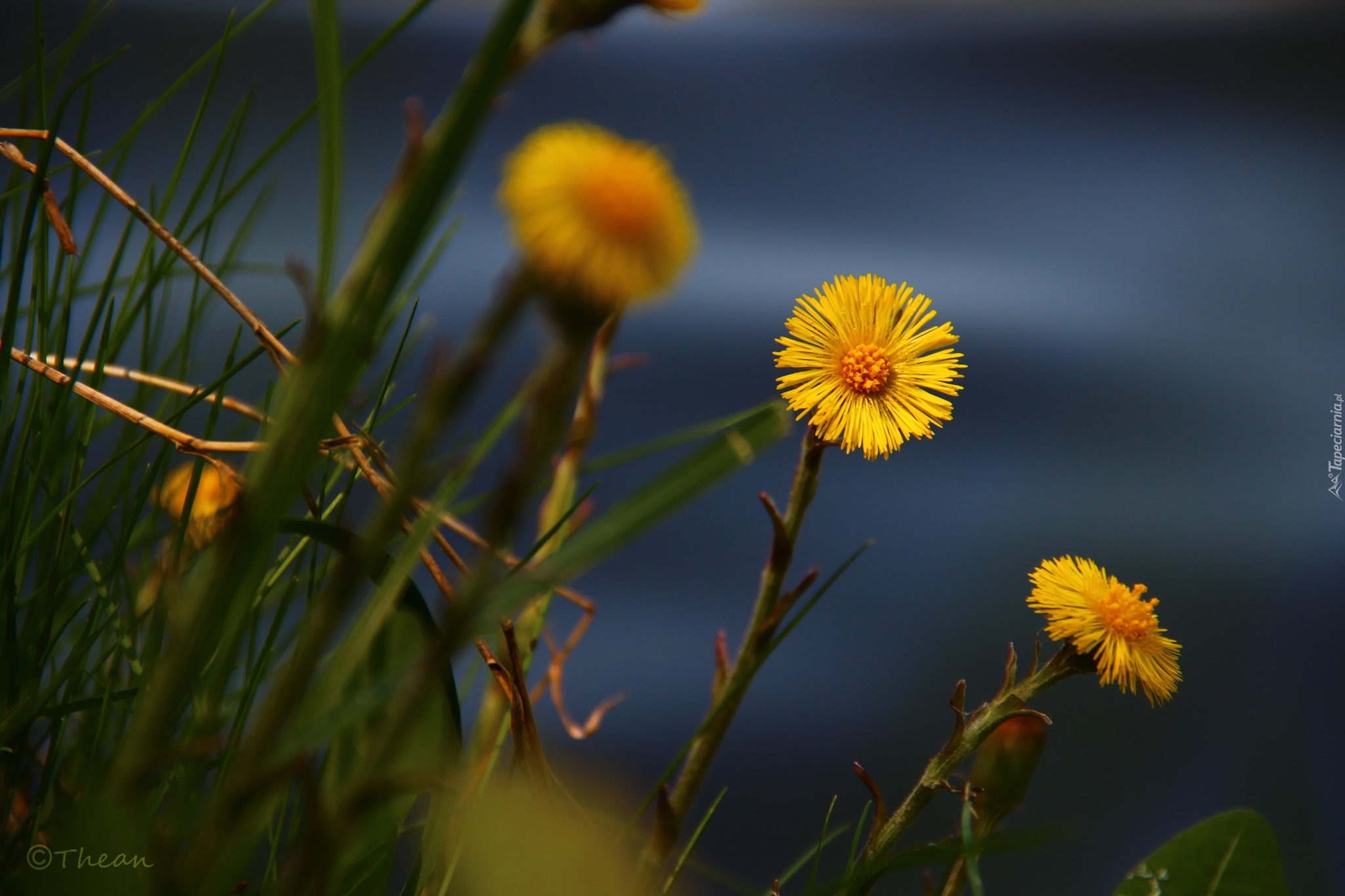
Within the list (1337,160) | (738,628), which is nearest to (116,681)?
(738,628)

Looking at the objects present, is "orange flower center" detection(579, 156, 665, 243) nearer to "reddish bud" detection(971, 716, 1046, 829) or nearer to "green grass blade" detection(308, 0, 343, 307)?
"green grass blade" detection(308, 0, 343, 307)

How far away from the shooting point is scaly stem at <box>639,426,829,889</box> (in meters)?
0.15

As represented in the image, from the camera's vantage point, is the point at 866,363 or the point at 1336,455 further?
the point at 1336,455

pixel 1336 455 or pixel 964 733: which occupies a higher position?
pixel 1336 455

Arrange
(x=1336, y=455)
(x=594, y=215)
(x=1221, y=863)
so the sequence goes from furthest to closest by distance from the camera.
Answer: (x=1336, y=455), (x=1221, y=863), (x=594, y=215)

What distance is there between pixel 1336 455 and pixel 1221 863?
0.30 meters

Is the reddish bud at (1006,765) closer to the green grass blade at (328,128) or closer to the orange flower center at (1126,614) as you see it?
the orange flower center at (1126,614)

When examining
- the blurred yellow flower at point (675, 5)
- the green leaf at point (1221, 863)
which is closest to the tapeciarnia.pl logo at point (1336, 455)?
the green leaf at point (1221, 863)

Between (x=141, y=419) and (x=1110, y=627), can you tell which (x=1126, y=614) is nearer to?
(x=1110, y=627)

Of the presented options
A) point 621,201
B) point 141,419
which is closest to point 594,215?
point 621,201

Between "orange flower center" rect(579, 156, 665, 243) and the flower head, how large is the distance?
3.0 inches

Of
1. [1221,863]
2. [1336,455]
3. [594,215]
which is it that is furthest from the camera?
[1336,455]

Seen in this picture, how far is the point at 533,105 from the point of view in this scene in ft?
Result: 1.70

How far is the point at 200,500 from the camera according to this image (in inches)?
9.5
